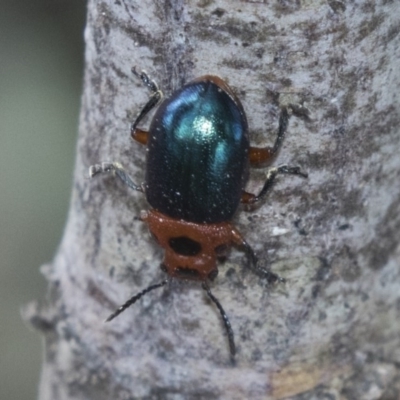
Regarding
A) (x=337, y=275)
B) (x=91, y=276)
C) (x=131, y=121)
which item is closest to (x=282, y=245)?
(x=337, y=275)

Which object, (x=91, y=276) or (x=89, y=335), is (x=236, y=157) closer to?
(x=91, y=276)

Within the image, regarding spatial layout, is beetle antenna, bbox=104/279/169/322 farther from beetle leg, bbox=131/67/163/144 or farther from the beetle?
beetle leg, bbox=131/67/163/144

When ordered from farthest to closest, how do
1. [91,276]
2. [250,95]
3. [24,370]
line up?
[24,370] < [91,276] < [250,95]

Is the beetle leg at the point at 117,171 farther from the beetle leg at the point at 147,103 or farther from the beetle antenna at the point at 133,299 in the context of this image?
the beetle antenna at the point at 133,299

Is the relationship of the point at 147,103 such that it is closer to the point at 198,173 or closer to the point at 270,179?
the point at 198,173

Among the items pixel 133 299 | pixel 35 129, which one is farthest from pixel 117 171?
pixel 35 129

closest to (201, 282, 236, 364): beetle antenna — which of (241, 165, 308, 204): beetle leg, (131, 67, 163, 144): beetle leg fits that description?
(241, 165, 308, 204): beetle leg
